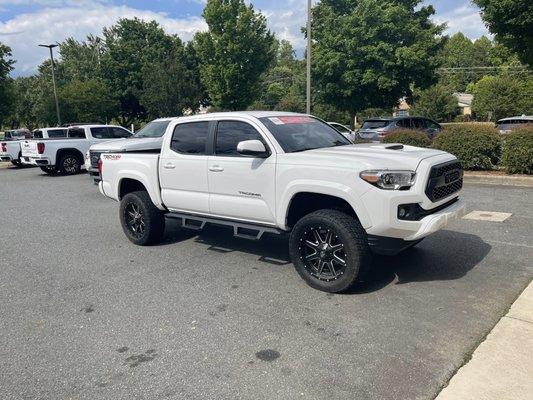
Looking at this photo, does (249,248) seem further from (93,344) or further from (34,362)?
(34,362)

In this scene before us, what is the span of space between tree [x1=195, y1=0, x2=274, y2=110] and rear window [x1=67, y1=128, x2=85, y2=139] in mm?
16286

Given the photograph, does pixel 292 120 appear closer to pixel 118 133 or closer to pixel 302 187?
pixel 302 187

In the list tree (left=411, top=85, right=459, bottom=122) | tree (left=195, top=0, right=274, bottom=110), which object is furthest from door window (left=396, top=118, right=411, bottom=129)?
tree (left=411, top=85, right=459, bottom=122)

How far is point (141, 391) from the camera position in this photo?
3057 mm

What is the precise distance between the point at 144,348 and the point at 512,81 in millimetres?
55550

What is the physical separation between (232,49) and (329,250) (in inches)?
1148

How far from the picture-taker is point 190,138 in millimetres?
5816

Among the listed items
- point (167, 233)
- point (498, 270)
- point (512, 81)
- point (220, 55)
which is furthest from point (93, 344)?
point (512, 81)

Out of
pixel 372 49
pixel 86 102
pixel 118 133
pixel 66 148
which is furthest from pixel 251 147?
pixel 86 102

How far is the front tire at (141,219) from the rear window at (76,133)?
38.1 ft

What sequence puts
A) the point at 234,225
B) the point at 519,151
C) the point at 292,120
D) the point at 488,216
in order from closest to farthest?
the point at 234,225
the point at 292,120
the point at 488,216
the point at 519,151

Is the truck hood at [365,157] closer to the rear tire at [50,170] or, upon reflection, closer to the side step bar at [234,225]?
the side step bar at [234,225]

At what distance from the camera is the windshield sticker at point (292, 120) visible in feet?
17.6

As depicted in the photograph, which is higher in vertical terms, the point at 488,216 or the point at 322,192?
the point at 322,192
